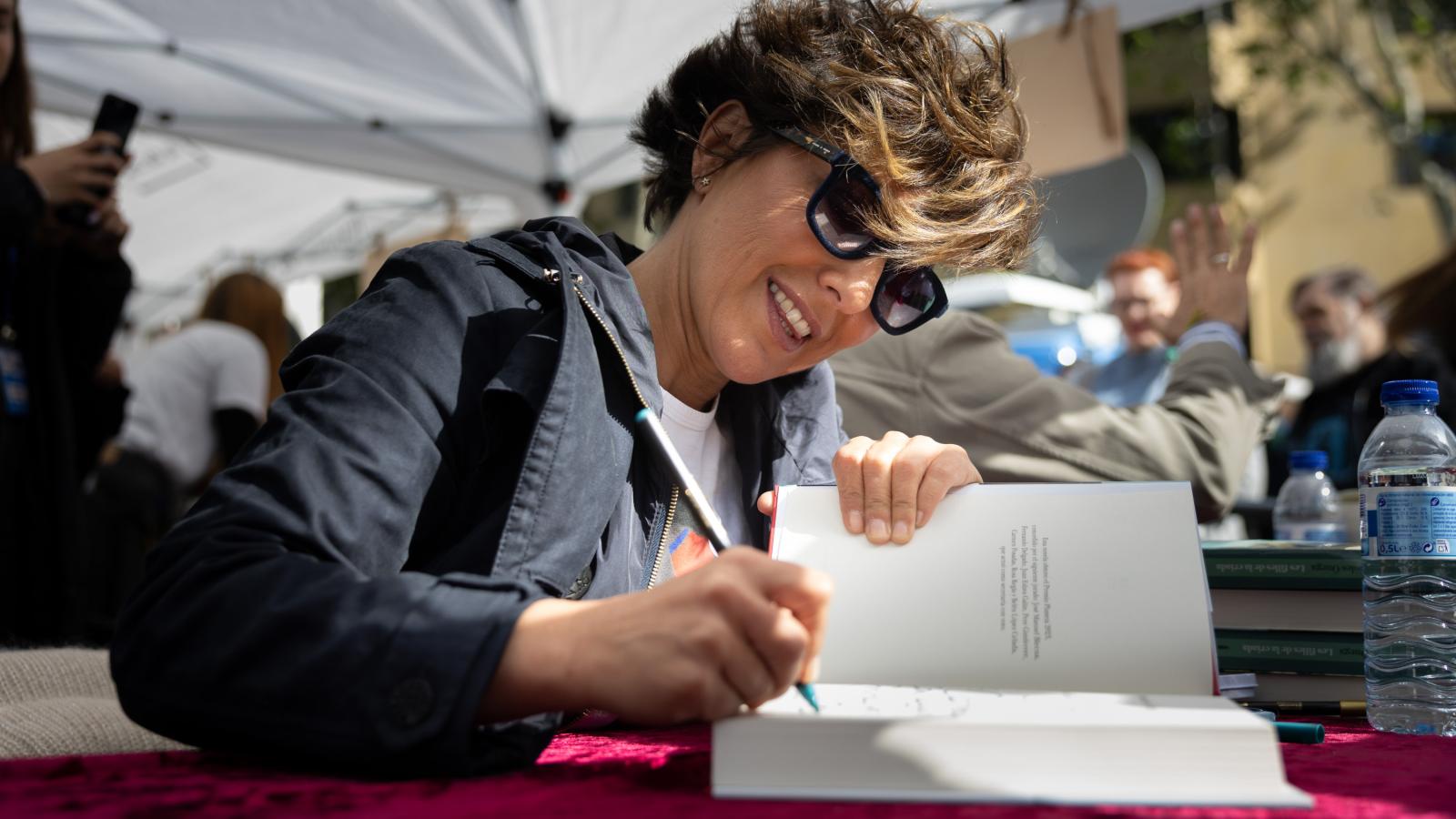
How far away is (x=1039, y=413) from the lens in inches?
86.9

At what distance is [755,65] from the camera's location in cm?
162

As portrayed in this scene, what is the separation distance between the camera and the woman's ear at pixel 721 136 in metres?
1.63

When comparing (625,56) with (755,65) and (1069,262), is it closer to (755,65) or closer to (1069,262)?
(1069,262)

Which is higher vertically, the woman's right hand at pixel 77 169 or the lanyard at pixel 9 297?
the woman's right hand at pixel 77 169

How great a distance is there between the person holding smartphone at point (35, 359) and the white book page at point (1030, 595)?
2.09 meters

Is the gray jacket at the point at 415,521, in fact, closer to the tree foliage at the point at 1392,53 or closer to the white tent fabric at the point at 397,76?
the white tent fabric at the point at 397,76

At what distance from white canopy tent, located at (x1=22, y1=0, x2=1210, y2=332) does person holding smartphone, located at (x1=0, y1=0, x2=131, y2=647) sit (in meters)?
1.37

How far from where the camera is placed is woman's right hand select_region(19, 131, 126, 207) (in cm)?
269

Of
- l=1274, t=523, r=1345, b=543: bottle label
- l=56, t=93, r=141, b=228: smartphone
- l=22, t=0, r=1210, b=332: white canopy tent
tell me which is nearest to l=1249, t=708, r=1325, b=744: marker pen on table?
l=1274, t=523, r=1345, b=543: bottle label

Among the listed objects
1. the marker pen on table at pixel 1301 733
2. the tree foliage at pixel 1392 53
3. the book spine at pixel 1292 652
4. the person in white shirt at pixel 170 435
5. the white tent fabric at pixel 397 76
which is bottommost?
the person in white shirt at pixel 170 435

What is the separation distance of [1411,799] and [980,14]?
10.6 feet

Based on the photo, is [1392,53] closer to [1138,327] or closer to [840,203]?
[1138,327]

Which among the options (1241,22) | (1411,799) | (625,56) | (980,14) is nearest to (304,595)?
(1411,799)

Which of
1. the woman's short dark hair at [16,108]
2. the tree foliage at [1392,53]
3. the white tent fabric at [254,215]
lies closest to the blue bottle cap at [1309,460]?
the woman's short dark hair at [16,108]
